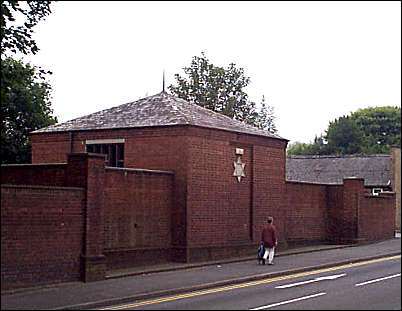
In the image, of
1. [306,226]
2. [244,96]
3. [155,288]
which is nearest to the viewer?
[155,288]

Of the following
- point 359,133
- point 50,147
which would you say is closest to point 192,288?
point 50,147

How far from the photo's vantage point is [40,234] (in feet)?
63.7

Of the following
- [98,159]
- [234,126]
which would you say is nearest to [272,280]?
[98,159]

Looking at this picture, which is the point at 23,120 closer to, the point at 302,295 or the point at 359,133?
the point at 302,295

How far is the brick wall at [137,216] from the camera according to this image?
75.9 ft

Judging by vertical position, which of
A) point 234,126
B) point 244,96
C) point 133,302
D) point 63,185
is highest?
point 244,96

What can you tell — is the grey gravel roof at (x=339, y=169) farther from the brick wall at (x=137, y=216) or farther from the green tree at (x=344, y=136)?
the brick wall at (x=137, y=216)

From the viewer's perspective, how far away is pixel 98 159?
70.1 feet

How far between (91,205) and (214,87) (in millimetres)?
37559

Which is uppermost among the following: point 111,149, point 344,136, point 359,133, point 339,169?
point 359,133

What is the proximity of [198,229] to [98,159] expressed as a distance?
602 cm

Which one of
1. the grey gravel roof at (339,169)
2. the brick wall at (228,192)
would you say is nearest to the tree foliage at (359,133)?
the grey gravel roof at (339,169)

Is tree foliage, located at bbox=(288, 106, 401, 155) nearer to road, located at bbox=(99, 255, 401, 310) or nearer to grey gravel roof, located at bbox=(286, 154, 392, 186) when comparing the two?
grey gravel roof, located at bbox=(286, 154, 392, 186)

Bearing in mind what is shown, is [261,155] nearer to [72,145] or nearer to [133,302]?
[72,145]
